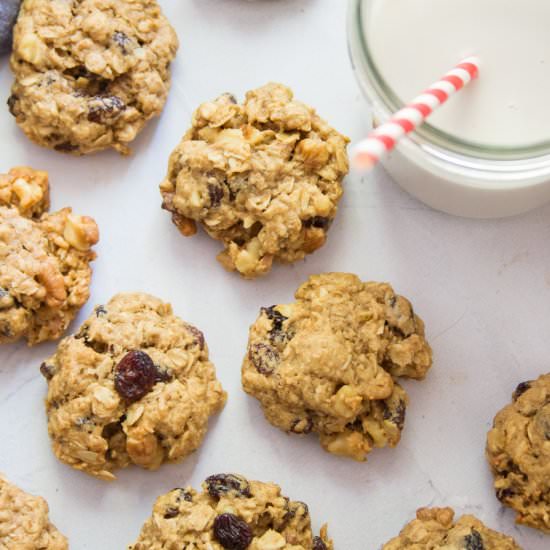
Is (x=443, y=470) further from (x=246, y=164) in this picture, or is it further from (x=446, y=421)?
(x=246, y=164)

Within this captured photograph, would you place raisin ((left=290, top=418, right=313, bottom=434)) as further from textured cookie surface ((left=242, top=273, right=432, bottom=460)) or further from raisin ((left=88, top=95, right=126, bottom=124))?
raisin ((left=88, top=95, right=126, bottom=124))

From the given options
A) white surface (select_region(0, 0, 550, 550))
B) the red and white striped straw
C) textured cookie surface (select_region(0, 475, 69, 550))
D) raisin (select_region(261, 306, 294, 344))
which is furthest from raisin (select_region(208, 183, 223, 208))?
textured cookie surface (select_region(0, 475, 69, 550))

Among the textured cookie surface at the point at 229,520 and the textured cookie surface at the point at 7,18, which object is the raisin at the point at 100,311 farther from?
the textured cookie surface at the point at 7,18

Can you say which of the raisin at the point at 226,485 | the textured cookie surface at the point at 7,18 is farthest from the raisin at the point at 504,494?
the textured cookie surface at the point at 7,18

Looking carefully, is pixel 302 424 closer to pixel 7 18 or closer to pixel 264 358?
pixel 264 358

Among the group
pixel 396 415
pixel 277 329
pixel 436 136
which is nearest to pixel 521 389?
pixel 396 415
